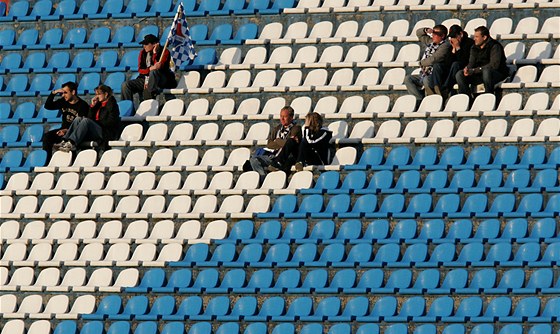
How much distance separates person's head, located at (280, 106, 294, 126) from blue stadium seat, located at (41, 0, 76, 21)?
14.9 ft

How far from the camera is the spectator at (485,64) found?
62.2ft

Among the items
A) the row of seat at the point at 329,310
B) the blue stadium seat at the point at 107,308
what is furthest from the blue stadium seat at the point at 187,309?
the blue stadium seat at the point at 107,308

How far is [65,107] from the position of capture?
20.3 m

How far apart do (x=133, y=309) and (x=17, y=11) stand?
20.3 feet

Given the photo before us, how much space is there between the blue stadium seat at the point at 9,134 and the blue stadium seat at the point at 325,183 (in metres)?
3.99

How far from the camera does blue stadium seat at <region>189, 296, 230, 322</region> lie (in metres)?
17.7

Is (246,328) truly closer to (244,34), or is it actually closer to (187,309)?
(187,309)

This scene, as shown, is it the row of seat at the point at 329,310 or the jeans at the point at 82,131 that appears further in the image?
the jeans at the point at 82,131

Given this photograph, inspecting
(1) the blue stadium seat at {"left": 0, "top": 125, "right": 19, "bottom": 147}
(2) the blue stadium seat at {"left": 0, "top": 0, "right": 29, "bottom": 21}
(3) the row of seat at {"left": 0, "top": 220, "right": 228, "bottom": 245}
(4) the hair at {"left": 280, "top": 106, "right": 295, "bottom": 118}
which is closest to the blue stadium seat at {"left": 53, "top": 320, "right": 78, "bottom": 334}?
(3) the row of seat at {"left": 0, "top": 220, "right": 228, "bottom": 245}

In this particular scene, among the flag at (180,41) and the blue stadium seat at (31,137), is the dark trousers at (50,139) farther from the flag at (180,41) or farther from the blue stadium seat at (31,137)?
the flag at (180,41)

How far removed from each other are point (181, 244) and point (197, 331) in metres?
1.38

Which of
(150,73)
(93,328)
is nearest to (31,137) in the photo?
(150,73)

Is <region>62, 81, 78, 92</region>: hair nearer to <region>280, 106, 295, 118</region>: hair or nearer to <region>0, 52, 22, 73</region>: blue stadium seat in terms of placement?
<region>0, 52, 22, 73</region>: blue stadium seat

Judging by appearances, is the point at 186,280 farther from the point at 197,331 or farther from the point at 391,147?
the point at 391,147
